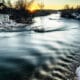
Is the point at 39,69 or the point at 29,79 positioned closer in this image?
the point at 29,79

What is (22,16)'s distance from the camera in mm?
83000

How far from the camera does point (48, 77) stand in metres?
11.3

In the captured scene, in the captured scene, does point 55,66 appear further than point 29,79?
Yes

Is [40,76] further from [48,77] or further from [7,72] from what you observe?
[7,72]

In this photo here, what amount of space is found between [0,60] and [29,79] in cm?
478

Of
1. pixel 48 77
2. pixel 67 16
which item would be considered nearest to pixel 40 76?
pixel 48 77

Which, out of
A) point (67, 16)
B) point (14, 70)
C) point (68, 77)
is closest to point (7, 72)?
point (14, 70)

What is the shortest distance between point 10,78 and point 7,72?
1.19 m

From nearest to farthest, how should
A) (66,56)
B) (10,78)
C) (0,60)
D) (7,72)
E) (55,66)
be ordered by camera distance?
(10,78), (7,72), (55,66), (0,60), (66,56)

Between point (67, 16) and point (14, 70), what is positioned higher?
point (14, 70)

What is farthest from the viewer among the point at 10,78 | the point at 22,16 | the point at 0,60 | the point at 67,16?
the point at 67,16

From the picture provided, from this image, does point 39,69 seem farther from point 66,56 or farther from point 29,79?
point 66,56

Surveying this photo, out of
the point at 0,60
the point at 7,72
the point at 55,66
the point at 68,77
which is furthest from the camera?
the point at 0,60

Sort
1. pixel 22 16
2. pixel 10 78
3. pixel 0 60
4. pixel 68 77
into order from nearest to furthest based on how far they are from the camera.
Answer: pixel 68 77, pixel 10 78, pixel 0 60, pixel 22 16
